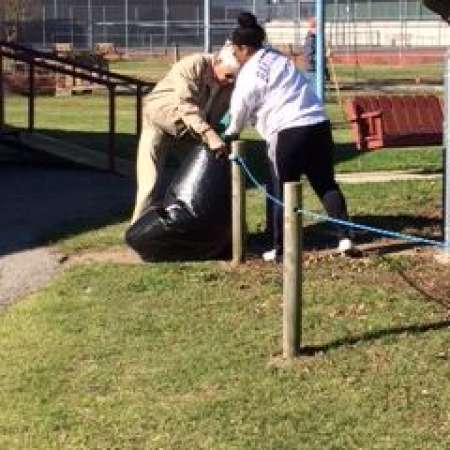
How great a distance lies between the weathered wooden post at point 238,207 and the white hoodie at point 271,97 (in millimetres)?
175

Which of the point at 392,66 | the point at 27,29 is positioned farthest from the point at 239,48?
the point at 27,29

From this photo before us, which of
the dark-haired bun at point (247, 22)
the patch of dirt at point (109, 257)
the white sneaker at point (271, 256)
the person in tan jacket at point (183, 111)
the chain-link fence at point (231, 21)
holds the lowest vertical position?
the patch of dirt at point (109, 257)

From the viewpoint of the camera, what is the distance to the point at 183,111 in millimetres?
8711

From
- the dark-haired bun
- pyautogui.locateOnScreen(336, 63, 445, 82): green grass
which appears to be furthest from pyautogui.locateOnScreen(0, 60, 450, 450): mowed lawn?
pyautogui.locateOnScreen(336, 63, 445, 82): green grass

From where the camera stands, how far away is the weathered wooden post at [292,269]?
Answer: 237 inches

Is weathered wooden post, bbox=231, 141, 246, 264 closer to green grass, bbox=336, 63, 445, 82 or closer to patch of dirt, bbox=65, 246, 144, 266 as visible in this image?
patch of dirt, bbox=65, 246, 144, 266

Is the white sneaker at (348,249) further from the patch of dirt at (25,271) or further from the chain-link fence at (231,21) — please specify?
the chain-link fence at (231,21)

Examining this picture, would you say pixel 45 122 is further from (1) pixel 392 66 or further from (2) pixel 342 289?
(1) pixel 392 66

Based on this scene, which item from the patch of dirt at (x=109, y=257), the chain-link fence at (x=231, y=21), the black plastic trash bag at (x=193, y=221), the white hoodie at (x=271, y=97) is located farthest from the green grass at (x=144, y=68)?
the white hoodie at (x=271, y=97)

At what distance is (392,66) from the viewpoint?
175ft

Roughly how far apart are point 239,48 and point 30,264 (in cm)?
230

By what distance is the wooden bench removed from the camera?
529 inches

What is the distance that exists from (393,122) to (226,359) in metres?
7.97

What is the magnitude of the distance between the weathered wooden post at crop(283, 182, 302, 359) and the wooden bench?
749cm
